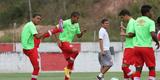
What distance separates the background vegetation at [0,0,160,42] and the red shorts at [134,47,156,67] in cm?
4472

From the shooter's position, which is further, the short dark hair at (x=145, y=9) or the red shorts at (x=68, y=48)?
the red shorts at (x=68, y=48)

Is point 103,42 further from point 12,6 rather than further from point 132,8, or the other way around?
point 12,6

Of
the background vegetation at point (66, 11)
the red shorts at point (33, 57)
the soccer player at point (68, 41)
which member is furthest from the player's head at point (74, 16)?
the background vegetation at point (66, 11)

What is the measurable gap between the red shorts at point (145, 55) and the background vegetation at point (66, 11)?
44720 millimetres

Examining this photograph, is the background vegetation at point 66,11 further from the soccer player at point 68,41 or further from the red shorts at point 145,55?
the red shorts at point 145,55

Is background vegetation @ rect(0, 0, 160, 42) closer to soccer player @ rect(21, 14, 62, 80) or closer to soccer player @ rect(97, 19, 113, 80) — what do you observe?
soccer player @ rect(97, 19, 113, 80)

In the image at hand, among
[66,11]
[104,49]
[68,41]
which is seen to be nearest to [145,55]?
[104,49]

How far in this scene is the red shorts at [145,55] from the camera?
570 inches

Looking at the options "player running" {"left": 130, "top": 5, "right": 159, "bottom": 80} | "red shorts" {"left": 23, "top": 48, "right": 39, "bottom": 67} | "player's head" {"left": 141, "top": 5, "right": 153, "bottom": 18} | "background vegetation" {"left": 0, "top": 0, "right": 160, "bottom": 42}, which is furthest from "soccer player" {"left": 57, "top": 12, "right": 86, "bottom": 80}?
"background vegetation" {"left": 0, "top": 0, "right": 160, "bottom": 42}

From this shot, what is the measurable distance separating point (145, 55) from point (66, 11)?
192 feet

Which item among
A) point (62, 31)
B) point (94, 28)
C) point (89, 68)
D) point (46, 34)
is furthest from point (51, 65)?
point (94, 28)

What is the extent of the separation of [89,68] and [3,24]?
157ft

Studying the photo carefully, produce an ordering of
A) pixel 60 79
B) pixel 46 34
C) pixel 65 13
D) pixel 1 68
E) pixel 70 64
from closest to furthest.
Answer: pixel 46 34
pixel 70 64
pixel 60 79
pixel 1 68
pixel 65 13

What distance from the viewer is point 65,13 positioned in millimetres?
71500
